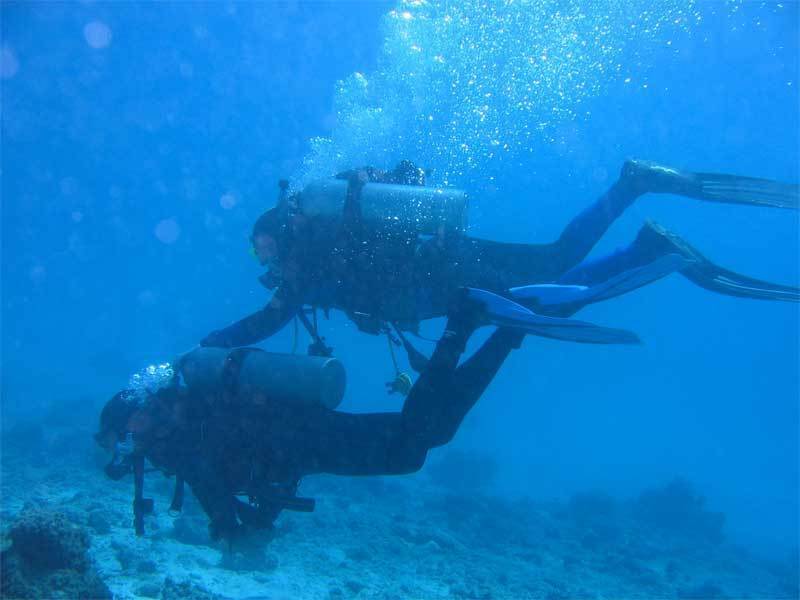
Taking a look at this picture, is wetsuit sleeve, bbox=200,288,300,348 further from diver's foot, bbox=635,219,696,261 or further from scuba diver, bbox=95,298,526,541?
diver's foot, bbox=635,219,696,261

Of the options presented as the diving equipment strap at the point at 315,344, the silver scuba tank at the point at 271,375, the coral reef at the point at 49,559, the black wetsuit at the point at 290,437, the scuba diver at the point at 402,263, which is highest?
the scuba diver at the point at 402,263

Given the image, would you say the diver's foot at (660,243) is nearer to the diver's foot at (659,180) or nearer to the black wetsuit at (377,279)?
the diver's foot at (659,180)

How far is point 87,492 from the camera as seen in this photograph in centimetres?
1177

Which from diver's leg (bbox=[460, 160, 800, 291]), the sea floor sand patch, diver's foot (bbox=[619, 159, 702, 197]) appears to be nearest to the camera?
diver's leg (bbox=[460, 160, 800, 291])

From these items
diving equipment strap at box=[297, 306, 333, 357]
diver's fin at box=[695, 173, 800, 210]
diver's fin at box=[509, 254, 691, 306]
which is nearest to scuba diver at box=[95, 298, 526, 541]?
diver's fin at box=[509, 254, 691, 306]

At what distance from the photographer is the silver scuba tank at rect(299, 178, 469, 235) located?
182 inches

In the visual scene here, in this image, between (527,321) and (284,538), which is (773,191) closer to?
(527,321)


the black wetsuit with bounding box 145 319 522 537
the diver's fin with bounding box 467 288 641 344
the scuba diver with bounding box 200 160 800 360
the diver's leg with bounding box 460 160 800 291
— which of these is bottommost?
the black wetsuit with bounding box 145 319 522 537

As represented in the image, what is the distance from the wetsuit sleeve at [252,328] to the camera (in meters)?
5.11

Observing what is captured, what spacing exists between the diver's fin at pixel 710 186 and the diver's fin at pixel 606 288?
1442 mm

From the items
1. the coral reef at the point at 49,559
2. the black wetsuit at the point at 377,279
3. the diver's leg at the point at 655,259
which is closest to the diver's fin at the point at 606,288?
the diver's leg at the point at 655,259

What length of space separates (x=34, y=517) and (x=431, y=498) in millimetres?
14338

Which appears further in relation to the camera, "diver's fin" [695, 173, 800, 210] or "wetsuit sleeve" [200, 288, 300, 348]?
"diver's fin" [695, 173, 800, 210]

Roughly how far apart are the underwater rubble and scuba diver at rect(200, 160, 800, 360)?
7.43 ft
